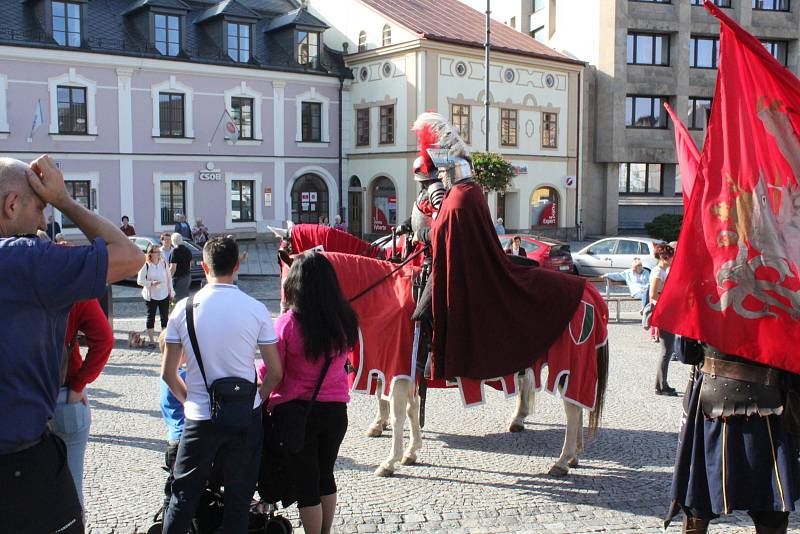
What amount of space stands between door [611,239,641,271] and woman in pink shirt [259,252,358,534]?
19123mm

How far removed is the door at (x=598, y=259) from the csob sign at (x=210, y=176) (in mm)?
15180

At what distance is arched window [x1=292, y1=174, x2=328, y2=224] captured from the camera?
114 ft

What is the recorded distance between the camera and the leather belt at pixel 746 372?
4.19 metres

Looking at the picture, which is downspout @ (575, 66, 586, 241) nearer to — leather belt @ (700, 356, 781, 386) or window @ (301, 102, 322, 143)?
window @ (301, 102, 322, 143)

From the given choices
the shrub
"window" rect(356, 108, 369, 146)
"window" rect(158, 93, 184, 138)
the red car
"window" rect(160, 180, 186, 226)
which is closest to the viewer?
the red car

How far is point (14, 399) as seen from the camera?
2.84 meters

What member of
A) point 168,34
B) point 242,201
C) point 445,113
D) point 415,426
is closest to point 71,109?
point 168,34

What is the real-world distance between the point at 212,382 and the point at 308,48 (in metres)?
31.9

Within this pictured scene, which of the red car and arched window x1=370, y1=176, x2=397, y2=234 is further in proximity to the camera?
arched window x1=370, y1=176, x2=397, y2=234

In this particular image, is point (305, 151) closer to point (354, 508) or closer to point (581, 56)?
point (581, 56)

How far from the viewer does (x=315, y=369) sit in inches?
182

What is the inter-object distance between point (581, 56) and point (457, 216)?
36283 millimetres

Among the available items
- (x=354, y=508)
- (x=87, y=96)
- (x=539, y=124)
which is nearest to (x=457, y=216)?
(x=354, y=508)

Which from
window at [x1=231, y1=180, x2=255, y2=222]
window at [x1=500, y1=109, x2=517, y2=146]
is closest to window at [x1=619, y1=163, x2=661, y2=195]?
window at [x1=500, y1=109, x2=517, y2=146]
